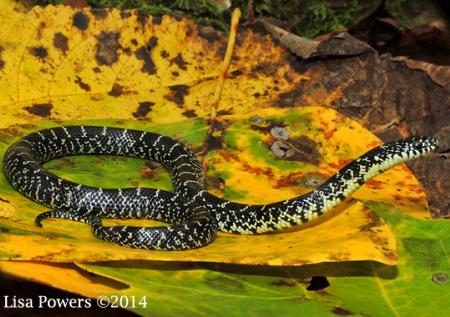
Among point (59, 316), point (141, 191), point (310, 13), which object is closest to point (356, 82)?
point (310, 13)

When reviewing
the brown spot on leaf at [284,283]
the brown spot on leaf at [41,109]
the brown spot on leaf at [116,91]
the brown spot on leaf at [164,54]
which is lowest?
the brown spot on leaf at [284,283]

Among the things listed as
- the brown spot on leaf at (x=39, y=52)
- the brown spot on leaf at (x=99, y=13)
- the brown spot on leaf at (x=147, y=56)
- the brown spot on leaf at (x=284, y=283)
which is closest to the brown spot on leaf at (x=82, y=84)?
the brown spot on leaf at (x=39, y=52)

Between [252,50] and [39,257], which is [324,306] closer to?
[39,257]

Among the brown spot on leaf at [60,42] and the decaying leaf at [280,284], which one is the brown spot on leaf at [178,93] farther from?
the decaying leaf at [280,284]

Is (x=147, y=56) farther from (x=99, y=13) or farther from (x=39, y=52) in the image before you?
(x=39, y=52)

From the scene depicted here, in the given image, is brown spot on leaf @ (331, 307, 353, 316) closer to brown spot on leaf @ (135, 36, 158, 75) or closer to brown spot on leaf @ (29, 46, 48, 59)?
brown spot on leaf @ (135, 36, 158, 75)

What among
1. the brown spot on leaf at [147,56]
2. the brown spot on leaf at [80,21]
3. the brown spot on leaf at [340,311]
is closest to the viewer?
the brown spot on leaf at [340,311]

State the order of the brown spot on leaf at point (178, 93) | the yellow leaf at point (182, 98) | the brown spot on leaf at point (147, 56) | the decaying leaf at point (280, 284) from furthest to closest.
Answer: the brown spot on leaf at point (147, 56)
the brown spot on leaf at point (178, 93)
the yellow leaf at point (182, 98)
the decaying leaf at point (280, 284)
